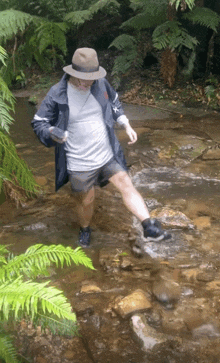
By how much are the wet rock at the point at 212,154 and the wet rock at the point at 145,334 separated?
3240 millimetres

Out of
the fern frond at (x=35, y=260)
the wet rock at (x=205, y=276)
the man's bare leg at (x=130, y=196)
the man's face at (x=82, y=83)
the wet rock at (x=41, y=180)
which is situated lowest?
the wet rock at (x=41, y=180)

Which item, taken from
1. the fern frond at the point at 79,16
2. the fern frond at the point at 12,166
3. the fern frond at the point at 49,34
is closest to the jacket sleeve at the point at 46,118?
the fern frond at the point at 12,166

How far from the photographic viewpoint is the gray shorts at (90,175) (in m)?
3.28

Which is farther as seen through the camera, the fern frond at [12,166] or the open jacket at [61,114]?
the fern frond at [12,166]

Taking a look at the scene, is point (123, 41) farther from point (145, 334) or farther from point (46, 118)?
point (145, 334)

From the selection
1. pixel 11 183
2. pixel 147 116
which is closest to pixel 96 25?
pixel 147 116

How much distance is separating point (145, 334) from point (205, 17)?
6057 millimetres

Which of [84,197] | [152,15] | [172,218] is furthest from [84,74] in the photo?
[152,15]

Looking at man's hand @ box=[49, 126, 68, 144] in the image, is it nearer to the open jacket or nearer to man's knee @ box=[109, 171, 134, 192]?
the open jacket

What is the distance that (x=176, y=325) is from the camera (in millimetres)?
2609

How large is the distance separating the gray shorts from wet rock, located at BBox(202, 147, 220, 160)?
2.39m

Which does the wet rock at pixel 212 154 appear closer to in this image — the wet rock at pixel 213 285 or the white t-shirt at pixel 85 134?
the white t-shirt at pixel 85 134

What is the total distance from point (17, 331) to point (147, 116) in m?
5.13

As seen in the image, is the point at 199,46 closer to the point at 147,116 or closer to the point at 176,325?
the point at 147,116
